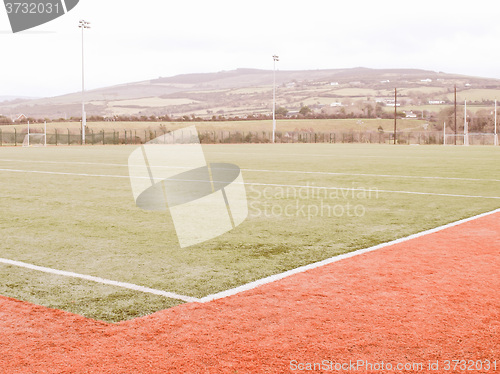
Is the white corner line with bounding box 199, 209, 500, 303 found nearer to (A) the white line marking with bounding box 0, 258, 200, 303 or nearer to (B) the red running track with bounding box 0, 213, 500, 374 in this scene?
(B) the red running track with bounding box 0, 213, 500, 374

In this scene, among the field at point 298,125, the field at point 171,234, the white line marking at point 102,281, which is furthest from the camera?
the field at point 298,125

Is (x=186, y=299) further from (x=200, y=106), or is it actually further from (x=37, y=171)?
(x=200, y=106)

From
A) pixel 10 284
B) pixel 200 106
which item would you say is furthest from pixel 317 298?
pixel 200 106

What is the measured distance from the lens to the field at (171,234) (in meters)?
4.80

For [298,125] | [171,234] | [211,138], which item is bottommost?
[171,234]

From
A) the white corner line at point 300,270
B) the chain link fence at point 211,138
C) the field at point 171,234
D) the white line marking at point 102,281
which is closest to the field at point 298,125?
the chain link fence at point 211,138

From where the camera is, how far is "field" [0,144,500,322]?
4.80 meters

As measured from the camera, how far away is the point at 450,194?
12172 millimetres

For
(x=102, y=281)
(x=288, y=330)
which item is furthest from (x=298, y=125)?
(x=288, y=330)

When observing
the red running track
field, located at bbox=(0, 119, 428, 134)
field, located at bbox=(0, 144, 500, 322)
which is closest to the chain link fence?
field, located at bbox=(0, 119, 428, 134)

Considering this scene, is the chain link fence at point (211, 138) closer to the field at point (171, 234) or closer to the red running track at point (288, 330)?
the field at point (171, 234)

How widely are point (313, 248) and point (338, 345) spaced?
10.0 feet

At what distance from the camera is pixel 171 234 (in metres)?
7.52

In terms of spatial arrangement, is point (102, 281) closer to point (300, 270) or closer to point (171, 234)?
point (300, 270)
